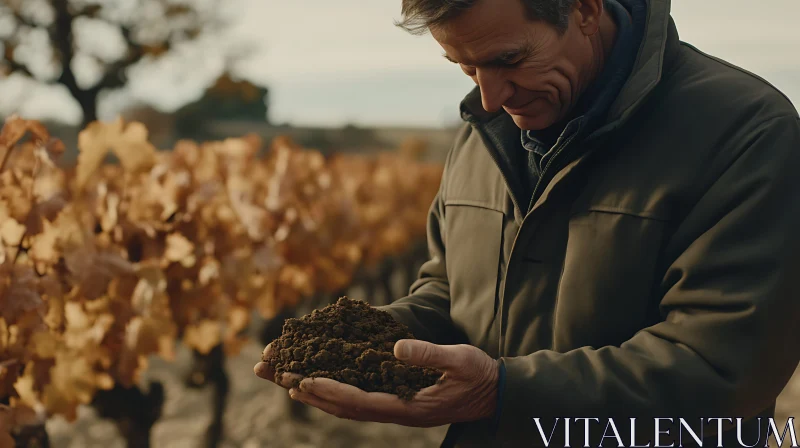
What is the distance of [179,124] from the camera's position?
3269 cm

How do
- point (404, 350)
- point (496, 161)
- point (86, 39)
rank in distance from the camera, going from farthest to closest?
point (86, 39) → point (496, 161) → point (404, 350)

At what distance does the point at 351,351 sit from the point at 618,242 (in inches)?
30.3

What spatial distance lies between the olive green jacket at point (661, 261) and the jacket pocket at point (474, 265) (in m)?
0.04

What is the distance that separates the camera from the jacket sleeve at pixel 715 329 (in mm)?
1903

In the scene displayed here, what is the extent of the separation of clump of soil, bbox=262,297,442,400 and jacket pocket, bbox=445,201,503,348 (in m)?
0.22

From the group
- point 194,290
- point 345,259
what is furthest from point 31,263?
point 345,259

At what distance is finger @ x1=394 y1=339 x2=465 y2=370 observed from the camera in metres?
1.88

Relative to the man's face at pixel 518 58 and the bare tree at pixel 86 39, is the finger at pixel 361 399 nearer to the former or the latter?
the man's face at pixel 518 58

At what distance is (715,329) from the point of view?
6.31ft

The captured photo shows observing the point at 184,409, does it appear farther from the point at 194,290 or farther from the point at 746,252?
the point at 746,252

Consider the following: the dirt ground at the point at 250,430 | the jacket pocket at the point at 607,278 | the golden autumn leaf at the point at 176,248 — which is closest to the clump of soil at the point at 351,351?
the jacket pocket at the point at 607,278

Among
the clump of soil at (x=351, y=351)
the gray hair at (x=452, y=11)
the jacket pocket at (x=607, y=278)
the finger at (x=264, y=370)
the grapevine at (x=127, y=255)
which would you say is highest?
the gray hair at (x=452, y=11)

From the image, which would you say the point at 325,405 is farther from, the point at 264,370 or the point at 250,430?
the point at 250,430

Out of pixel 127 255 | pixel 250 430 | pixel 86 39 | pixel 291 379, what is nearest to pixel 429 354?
pixel 291 379
